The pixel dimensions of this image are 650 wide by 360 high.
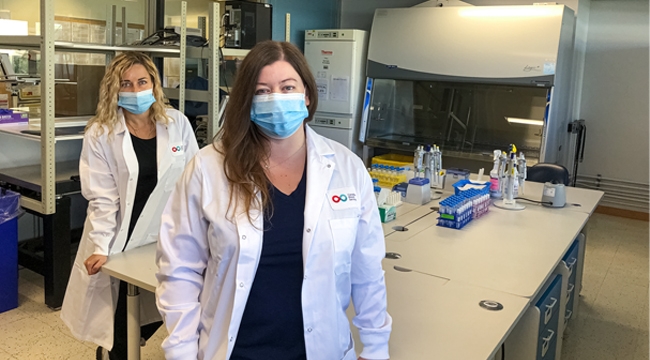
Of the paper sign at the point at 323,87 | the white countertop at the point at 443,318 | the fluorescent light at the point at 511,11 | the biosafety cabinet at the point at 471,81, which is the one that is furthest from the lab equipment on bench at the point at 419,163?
the paper sign at the point at 323,87

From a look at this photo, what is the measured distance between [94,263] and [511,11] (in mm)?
4216

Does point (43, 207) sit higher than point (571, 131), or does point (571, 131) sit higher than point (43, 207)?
point (571, 131)

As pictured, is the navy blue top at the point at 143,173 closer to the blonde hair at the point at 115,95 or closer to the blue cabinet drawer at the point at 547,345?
the blonde hair at the point at 115,95

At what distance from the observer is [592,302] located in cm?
370

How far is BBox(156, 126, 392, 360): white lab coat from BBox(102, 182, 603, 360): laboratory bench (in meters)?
0.31

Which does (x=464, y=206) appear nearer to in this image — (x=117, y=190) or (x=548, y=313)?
(x=548, y=313)

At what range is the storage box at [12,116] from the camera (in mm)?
3570

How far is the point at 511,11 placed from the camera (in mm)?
5012

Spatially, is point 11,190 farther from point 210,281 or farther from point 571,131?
point 571,131

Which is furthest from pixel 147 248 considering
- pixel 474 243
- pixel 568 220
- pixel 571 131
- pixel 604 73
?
pixel 604 73

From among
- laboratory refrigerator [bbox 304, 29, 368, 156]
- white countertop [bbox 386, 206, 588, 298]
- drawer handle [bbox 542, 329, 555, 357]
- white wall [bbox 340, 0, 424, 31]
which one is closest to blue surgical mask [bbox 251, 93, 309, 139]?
white countertop [bbox 386, 206, 588, 298]

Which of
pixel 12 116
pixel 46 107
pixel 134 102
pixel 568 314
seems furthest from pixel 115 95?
pixel 568 314

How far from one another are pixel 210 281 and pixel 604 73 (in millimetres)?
5584

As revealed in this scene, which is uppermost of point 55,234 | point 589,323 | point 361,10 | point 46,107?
point 361,10
